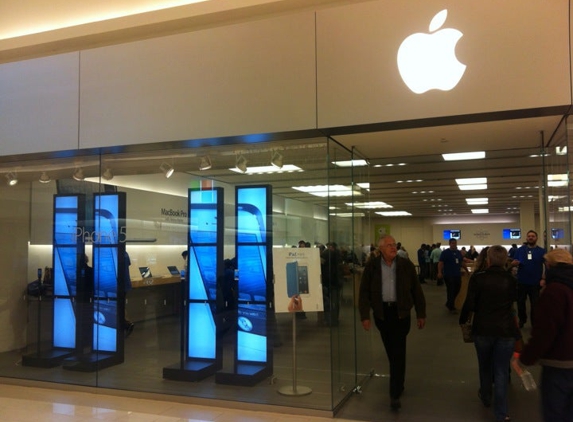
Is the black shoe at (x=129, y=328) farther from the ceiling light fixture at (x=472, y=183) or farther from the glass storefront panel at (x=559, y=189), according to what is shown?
the ceiling light fixture at (x=472, y=183)

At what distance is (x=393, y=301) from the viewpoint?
481cm

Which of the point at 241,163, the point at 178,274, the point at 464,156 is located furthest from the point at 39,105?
the point at 464,156

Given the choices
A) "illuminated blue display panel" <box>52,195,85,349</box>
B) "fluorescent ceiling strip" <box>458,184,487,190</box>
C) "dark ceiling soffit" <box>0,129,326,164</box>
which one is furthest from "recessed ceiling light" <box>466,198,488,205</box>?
"illuminated blue display panel" <box>52,195,85,349</box>

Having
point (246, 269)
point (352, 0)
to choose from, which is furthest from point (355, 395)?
point (352, 0)

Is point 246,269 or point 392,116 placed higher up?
point 392,116

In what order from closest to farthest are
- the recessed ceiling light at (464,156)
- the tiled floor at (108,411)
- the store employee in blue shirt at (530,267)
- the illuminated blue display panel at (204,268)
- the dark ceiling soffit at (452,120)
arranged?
1. the dark ceiling soffit at (452,120)
2. the tiled floor at (108,411)
3. the illuminated blue display panel at (204,268)
4. the recessed ceiling light at (464,156)
5. the store employee in blue shirt at (530,267)

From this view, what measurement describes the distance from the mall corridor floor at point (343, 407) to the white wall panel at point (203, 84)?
2763 mm

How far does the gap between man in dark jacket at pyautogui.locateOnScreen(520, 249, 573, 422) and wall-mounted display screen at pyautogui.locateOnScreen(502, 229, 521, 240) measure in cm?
2196

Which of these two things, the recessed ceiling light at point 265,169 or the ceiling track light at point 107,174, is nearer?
the recessed ceiling light at point 265,169

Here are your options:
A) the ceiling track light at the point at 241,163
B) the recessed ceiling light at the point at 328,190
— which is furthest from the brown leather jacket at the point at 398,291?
the ceiling track light at the point at 241,163

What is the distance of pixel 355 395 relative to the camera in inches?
206

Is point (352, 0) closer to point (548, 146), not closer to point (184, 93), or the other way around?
→ point (184, 93)

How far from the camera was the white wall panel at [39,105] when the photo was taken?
18.8 feet

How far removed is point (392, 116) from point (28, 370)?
5583mm
